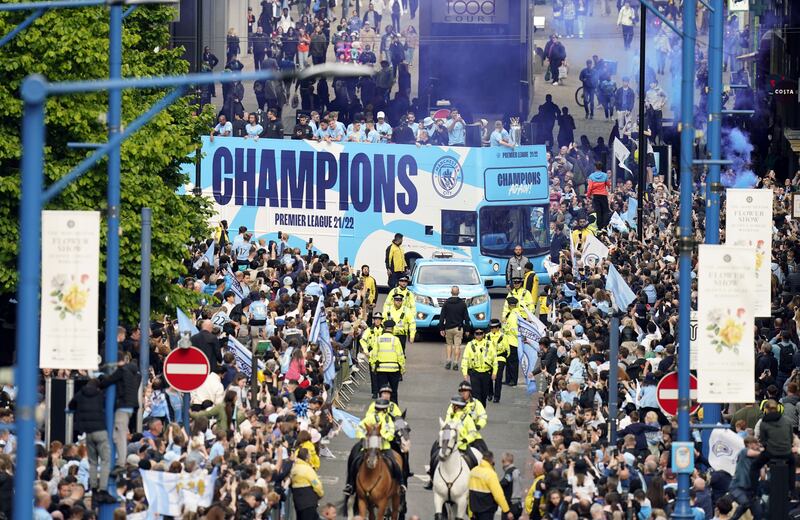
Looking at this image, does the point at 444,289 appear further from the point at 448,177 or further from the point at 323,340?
the point at 323,340

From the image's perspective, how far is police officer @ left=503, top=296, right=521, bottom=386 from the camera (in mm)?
32906

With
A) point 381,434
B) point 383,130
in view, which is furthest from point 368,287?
point 381,434

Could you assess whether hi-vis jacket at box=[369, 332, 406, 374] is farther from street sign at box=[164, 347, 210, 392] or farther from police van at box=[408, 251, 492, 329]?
street sign at box=[164, 347, 210, 392]

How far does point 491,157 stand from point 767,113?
679 inches

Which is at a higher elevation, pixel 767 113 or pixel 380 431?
pixel 767 113

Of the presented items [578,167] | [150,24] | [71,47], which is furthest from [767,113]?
[71,47]

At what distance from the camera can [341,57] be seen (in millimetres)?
54844

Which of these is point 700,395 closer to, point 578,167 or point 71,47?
point 71,47

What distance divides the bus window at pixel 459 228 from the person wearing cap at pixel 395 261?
135 centimetres

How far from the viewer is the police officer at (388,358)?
102 ft

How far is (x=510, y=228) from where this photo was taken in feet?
136

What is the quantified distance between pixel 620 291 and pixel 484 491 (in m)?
9.76

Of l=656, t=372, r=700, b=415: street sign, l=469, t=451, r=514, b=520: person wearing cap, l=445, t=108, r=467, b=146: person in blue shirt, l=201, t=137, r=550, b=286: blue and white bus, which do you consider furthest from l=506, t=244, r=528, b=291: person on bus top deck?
l=656, t=372, r=700, b=415: street sign

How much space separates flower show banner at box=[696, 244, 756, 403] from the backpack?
8.32 metres
